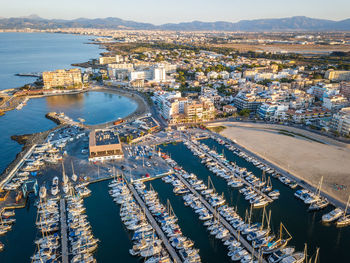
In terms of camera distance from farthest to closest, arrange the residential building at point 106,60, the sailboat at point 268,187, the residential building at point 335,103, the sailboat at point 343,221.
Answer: the residential building at point 106,60 → the residential building at point 335,103 → the sailboat at point 268,187 → the sailboat at point 343,221

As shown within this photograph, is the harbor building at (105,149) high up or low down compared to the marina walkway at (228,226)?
up

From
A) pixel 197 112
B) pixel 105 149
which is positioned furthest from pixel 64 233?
pixel 197 112

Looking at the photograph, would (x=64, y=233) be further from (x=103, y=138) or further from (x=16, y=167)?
(x=103, y=138)

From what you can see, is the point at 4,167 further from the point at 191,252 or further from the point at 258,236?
the point at 258,236

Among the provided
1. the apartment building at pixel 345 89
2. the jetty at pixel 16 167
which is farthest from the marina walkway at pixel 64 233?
the apartment building at pixel 345 89

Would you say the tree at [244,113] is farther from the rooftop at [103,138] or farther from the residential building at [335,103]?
the rooftop at [103,138]

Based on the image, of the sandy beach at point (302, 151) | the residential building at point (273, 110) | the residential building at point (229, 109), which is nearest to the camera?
the sandy beach at point (302, 151)
